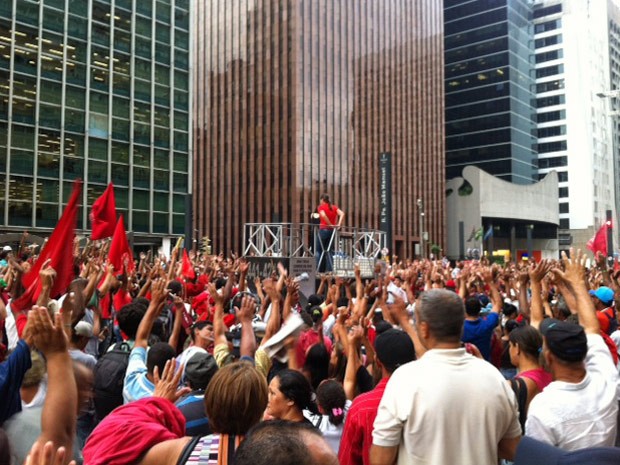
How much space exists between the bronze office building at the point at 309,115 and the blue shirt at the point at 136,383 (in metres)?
57.1

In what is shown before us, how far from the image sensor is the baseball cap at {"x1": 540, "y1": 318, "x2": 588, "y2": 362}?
360 centimetres

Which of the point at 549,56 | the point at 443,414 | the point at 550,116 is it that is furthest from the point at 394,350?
the point at 549,56

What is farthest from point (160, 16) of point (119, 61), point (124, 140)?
point (124, 140)

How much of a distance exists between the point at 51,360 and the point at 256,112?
2637 inches

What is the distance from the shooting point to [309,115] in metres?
66.1

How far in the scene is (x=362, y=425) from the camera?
3.37 m

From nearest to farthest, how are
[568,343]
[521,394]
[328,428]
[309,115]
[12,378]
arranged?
[12,378]
[568,343]
[328,428]
[521,394]
[309,115]

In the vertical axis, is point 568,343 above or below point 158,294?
below

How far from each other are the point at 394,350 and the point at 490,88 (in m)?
88.5

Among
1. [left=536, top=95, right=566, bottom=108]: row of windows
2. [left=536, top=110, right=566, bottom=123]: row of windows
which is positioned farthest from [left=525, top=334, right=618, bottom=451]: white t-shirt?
[left=536, top=95, right=566, bottom=108]: row of windows

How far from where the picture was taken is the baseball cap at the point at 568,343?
3.60 m

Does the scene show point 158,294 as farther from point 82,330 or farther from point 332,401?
point 332,401

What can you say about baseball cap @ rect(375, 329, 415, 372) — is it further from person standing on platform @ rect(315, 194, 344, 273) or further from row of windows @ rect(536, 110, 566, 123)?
row of windows @ rect(536, 110, 566, 123)

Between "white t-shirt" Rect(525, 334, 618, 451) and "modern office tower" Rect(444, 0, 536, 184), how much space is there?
278 feet
